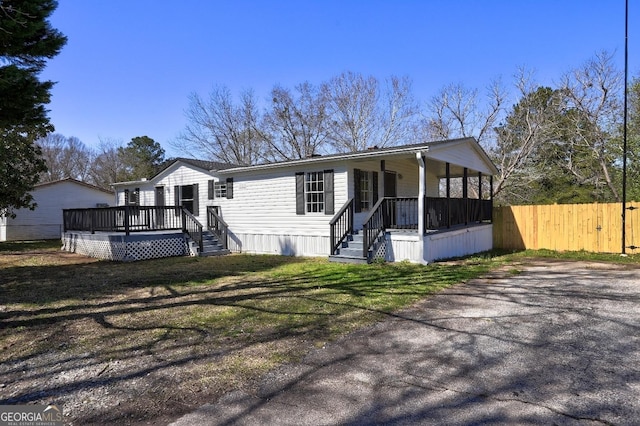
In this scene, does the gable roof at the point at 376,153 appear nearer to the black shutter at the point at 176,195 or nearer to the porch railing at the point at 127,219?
the porch railing at the point at 127,219

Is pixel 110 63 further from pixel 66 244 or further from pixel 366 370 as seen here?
pixel 366 370

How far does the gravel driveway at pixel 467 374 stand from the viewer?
271 centimetres

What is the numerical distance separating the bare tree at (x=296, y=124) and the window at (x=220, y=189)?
15.2 meters

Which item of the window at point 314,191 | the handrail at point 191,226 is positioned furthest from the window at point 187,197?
the window at point 314,191

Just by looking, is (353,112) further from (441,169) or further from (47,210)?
(47,210)

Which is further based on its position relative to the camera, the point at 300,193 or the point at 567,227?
the point at 567,227

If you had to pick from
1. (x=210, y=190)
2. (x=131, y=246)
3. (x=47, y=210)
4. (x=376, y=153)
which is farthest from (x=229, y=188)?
(x=47, y=210)

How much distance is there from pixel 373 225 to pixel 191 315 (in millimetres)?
6283

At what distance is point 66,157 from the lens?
42469mm

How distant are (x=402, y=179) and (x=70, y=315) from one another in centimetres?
1126

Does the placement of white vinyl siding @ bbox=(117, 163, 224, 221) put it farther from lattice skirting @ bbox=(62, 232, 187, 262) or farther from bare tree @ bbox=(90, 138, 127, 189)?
bare tree @ bbox=(90, 138, 127, 189)

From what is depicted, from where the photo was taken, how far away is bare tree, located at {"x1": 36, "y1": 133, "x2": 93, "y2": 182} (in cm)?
4088

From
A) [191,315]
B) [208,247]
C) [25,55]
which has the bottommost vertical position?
[191,315]

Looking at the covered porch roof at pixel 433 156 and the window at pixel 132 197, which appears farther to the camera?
the window at pixel 132 197
